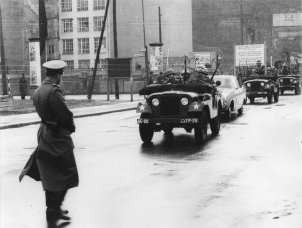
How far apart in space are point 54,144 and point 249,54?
42.7 m

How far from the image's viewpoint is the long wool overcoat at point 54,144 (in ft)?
20.3

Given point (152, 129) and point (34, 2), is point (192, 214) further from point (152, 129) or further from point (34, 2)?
point (34, 2)

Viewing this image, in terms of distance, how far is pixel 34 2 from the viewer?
7800 centimetres

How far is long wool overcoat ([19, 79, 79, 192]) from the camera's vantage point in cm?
620

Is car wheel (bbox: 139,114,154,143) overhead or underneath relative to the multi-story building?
underneath

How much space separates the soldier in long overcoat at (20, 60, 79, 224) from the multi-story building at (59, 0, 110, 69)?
72296 mm

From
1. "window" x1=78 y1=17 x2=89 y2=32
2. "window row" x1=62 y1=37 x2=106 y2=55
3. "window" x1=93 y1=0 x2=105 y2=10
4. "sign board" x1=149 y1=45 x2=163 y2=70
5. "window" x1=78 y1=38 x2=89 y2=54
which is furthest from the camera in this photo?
"window" x1=78 y1=17 x2=89 y2=32

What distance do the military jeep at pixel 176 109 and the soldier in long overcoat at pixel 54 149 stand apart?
717cm

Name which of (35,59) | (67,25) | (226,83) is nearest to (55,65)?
(226,83)

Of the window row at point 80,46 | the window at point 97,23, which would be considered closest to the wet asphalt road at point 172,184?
the window at point 97,23

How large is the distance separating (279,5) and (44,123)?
6894 centimetres

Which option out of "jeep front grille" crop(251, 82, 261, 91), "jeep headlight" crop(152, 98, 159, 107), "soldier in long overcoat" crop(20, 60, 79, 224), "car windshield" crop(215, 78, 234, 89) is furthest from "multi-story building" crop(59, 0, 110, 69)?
"soldier in long overcoat" crop(20, 60, 79, 224)

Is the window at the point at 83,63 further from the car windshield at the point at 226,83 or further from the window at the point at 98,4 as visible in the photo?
the car windshield at the point at 226,83

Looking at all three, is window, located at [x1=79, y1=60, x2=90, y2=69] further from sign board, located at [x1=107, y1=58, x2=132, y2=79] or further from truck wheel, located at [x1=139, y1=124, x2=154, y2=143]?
truck wheel, located at [x1=139, y1=124, x2=154, y2=143]
